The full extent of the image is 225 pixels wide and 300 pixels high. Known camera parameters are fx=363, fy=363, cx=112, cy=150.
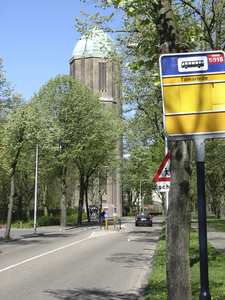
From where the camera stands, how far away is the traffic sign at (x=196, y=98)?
315 centimetres

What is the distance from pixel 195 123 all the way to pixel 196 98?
221 millimetres

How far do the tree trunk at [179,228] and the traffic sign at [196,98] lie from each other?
1373 mm

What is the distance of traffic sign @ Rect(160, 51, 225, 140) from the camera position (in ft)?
10.3

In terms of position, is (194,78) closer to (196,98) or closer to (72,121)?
(196,98)

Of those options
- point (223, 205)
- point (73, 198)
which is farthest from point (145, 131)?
point (73, 198)

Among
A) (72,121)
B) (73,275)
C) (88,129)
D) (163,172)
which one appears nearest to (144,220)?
(88,129)

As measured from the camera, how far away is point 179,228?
4.44m

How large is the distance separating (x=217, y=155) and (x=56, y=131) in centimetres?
1675

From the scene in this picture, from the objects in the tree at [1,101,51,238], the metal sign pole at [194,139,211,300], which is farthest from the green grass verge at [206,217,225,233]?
the metal sign pole at [194,139,211,300]

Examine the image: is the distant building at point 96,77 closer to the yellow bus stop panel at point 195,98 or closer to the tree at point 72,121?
the tree at point 72,121

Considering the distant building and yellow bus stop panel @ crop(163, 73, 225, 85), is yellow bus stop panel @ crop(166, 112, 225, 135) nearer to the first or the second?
yellow bus stop panel @ crop(163, 73, 225, 85)

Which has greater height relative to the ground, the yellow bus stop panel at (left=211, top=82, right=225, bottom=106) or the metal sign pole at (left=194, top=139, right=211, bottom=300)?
the yellow bus stop panel at (left=211, top=82, right=225, bottom=106)

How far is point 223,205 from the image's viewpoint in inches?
1581

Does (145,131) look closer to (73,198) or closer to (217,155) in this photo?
(217,155)
